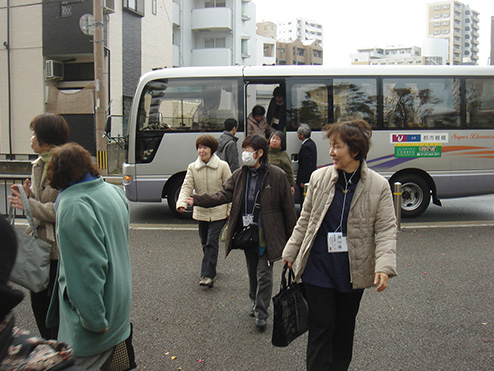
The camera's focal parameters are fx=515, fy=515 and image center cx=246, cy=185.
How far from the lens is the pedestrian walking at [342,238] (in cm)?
325

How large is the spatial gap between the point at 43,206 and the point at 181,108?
7.02 m

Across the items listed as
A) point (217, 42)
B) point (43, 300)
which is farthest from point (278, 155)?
point (217, 42)

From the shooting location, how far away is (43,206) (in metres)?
3.41

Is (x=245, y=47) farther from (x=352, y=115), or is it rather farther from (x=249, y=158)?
(x=249, y=158)

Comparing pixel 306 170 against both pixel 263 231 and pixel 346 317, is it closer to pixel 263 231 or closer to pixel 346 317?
pixel 263 231

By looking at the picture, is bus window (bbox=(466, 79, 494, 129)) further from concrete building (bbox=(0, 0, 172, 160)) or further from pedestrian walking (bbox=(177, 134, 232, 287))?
concrete building (bbox=(0, 0, 172, 160))

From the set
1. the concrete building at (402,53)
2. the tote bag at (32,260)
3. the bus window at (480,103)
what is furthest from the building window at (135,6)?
the concrete building at (402,53)

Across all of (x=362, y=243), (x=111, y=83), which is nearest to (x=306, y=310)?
(x=362, y=243)

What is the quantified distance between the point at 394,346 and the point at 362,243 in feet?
4.90

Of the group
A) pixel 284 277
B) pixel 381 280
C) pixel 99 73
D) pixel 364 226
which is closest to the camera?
pixel 381 280

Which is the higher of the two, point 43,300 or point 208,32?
point 208,32

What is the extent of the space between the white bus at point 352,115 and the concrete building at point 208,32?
105 ft

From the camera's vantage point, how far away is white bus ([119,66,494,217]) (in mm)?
10234

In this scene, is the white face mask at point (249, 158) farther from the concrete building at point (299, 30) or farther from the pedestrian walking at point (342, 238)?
the concrete building at point (299, 30)
